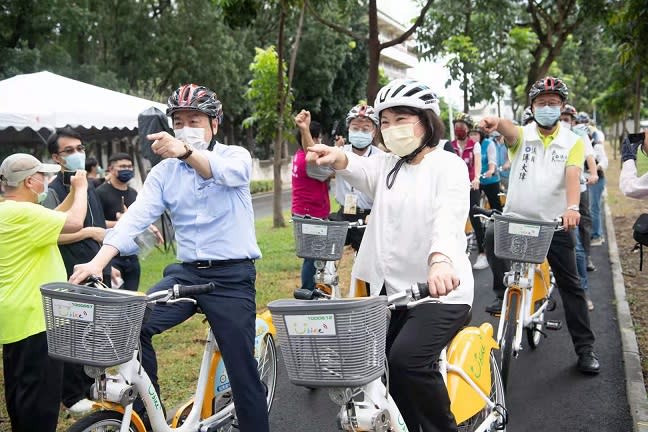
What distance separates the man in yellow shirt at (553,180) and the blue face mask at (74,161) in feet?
10.2

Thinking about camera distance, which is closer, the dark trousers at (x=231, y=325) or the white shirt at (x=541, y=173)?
the dark trousers at (x=231, y=325)

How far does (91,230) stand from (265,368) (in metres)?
1.57

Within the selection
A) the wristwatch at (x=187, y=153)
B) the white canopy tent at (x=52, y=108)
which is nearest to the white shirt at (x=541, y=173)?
the wristwatch at (x=187, y=153)

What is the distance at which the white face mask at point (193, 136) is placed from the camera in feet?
12.3

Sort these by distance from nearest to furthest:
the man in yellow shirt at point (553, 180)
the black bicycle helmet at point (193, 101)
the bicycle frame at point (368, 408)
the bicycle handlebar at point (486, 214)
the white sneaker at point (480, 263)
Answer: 1. the bicycle frame at point (368, 408)
2. the black bicycle helmet at point (193, 101)
3. the bicycle handlebar at point (486, 214)
4. the man in yellow shirt at point (553, 180)
5. the white sneaker at point (480, 263)

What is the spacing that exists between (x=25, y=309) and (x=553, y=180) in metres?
3.89

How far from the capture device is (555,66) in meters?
33.4

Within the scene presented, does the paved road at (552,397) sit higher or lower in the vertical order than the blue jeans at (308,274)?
lower

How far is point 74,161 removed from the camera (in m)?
5.05

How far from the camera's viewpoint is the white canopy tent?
10.7 meters

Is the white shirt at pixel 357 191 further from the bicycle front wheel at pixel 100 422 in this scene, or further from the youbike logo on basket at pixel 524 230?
the bicycle front wheel at pixel 100 422

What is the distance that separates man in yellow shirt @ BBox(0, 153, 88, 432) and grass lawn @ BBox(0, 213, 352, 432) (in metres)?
1.07

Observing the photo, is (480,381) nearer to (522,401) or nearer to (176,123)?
(522,401)

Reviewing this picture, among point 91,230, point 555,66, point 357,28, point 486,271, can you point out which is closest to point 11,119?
point 91,230
